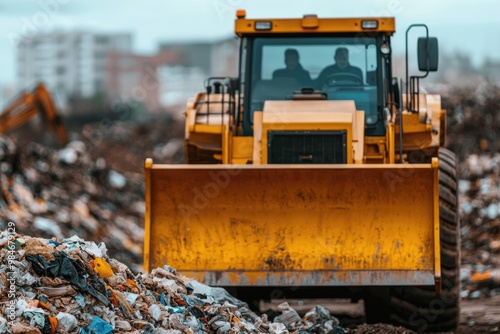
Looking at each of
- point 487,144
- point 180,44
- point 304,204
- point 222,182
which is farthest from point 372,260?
point 180,44

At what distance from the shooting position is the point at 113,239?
16.9 metres

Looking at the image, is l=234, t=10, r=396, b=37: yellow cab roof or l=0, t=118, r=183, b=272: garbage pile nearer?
l=234, t=10, r=396, b=37: yellow cab roof

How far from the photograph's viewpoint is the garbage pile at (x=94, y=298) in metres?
6.55

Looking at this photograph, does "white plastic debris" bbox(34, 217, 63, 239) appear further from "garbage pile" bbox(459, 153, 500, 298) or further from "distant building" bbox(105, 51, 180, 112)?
"distant building" bbox(105, 51, 180, 112)

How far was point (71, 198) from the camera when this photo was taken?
18.9m

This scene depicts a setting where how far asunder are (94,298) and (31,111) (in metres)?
24.1

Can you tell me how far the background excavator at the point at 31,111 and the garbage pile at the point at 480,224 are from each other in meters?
13.0

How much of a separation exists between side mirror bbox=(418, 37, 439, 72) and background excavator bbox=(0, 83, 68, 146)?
20.5 meters

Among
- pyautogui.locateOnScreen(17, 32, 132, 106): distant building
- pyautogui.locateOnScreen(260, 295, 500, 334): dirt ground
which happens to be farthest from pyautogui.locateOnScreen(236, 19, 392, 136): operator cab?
pyautogui.locateOnScreen(17, 32, 132, 106): distant building

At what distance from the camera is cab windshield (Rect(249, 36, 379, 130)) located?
1037 cm

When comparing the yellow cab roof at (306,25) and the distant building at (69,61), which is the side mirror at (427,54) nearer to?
the yellow cab roof at (306,25)

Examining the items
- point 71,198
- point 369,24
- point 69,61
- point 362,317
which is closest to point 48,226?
point 71,198

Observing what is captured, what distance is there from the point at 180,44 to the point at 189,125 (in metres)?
148

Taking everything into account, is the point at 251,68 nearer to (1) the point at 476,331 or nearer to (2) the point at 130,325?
(1) the point at 476,331
